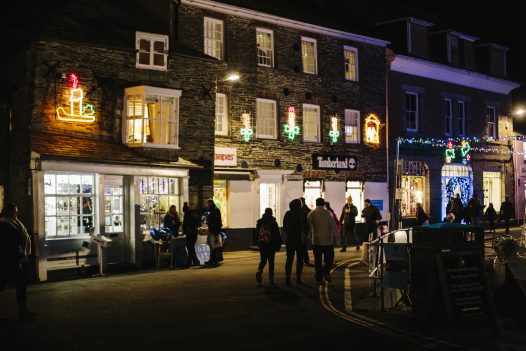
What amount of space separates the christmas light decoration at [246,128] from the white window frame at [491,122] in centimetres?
1890

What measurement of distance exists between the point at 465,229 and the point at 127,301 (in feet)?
22.0

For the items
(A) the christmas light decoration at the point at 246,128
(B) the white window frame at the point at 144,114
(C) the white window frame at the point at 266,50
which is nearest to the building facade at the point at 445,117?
(C) the white window frame at the point at 266,50

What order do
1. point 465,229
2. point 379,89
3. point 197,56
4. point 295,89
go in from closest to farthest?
point 465,229, point 197,56, point 295,89, point 379,89

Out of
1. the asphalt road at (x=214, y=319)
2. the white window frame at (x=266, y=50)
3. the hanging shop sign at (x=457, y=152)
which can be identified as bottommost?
the asphalt road at (x=214, y=319)

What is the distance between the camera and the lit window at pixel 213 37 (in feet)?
82.2

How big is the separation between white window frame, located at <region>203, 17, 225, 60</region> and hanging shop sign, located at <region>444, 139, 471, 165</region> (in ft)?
50.6

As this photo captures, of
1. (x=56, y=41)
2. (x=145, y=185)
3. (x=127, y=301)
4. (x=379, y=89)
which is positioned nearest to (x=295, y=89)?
(x=379, y=89)

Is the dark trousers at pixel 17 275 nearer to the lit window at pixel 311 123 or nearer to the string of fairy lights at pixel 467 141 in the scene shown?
the lit window at pixel 311 123

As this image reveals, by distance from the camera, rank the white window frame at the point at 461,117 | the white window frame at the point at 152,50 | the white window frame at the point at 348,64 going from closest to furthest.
→ the white window frame at the point at 152,50 → the white window frame at the point at 348,64 → the white window frame at the point at 461,117

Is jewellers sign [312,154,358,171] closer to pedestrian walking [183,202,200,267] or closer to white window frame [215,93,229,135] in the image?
white window frame [215,93,229,135]

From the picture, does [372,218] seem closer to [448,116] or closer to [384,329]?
[384,329]

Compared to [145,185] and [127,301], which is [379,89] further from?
[127,301]

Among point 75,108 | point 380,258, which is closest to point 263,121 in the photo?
point 75,108

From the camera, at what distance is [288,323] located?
35.6 ft
